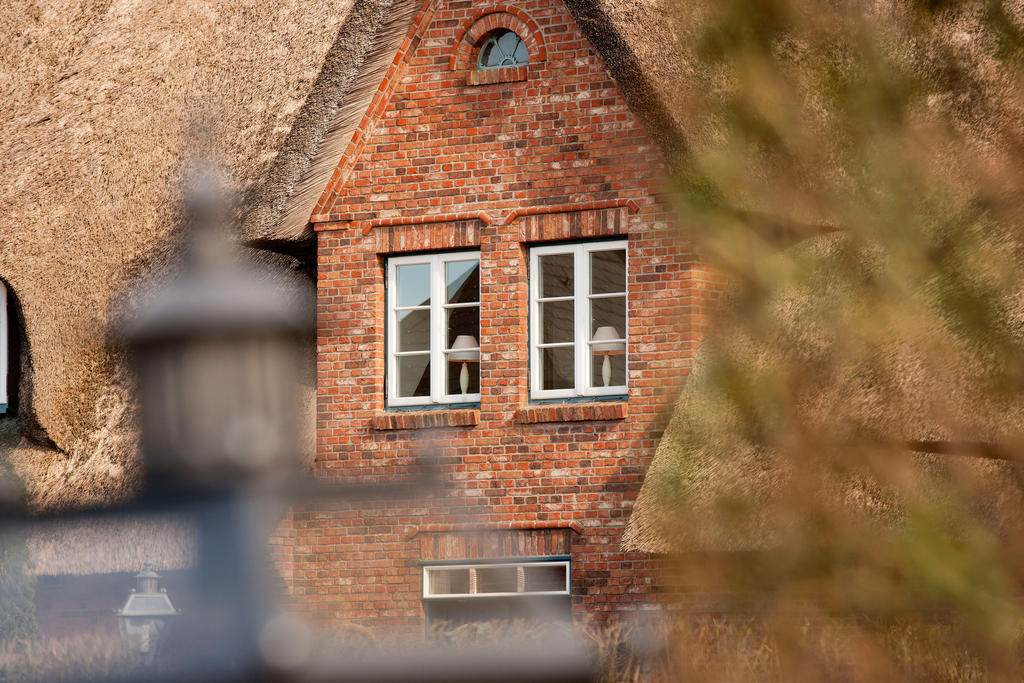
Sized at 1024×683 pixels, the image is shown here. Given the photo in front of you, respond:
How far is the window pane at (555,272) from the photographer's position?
11.3m

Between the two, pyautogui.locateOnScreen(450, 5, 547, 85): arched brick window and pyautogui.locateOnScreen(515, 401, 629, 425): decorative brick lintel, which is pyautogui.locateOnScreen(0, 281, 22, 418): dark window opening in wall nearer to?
pyautogui.locateOnScreen(450, 5, 547, 85): arched brick window

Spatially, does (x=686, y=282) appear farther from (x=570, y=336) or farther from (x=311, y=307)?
(x=311, y=307)

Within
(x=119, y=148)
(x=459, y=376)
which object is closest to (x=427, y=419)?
(x=459, y=376)

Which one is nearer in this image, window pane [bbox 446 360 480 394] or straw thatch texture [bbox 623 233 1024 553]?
straw thatch texture [bbox 623 233 1024 553]

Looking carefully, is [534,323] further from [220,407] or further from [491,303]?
[220,407]

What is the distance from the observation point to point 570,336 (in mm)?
11242

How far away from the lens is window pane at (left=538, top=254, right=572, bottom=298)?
37.1ft

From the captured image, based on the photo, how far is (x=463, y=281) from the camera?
11539mm

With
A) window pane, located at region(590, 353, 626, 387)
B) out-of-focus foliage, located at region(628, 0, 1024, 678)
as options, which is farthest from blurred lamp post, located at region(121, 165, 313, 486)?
out-of-focus foliage, located at region(628, 0, 1024, 678)

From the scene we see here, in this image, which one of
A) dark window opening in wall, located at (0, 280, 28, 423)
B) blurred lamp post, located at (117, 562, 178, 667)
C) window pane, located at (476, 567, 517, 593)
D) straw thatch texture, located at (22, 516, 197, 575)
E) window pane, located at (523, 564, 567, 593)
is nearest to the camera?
blurred lamp post, located at (117, 562, 178, 667)

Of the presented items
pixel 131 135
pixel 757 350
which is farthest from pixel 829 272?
pixel 131 135

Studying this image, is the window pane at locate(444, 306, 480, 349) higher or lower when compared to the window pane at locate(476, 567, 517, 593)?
higher

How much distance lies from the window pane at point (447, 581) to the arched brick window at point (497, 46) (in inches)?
146

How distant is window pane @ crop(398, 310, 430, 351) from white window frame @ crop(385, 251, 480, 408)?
48 mm
